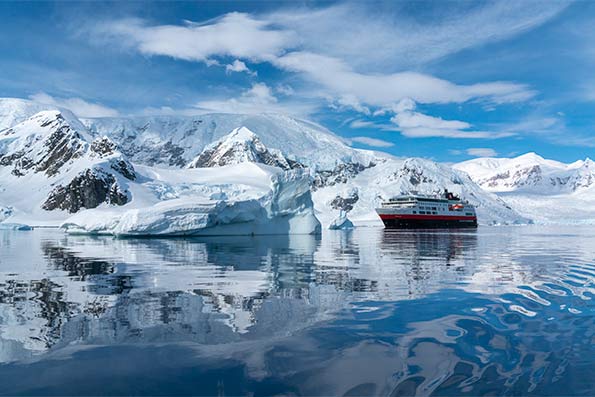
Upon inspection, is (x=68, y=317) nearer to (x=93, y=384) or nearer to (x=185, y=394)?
(x=93, y=384)

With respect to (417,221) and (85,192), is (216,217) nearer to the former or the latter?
(417,221)

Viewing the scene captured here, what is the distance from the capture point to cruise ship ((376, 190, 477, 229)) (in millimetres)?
99500

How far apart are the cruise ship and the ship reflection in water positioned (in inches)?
3433

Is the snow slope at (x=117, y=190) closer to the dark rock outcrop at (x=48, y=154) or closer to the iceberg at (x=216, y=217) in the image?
the iceberg at (x=216, y=217)

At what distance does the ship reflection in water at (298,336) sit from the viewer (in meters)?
5.42

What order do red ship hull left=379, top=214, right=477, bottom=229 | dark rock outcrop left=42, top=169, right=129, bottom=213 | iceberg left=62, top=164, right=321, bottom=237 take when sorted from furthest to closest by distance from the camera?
dark rock outcrop left=42, top=169, right=129, bottom=213 < red ship hull left=379, top=214, right=477, bottom=229 < iceberg left=62, top=164, right=321, bottom=237

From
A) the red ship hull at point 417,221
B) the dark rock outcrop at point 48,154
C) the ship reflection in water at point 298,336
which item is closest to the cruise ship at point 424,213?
the red ship hull at point 417,221

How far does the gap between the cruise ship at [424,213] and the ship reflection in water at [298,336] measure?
286 feet

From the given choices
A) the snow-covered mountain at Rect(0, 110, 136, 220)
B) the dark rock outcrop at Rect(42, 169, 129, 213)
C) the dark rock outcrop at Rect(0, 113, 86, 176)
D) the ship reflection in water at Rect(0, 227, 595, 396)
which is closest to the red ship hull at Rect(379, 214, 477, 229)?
the ship reflection in water at Rect(0, 227, 595, 396)

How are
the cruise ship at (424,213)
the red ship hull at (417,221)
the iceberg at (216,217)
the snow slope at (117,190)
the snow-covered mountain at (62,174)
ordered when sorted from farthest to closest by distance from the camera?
the snow-covered mountain at (62,174) < the cruise ship at (424,213) < the red ship hull at (417,221) < the snow slope at (117,190) < the iceberg at (216,217)

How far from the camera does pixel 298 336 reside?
7.25m

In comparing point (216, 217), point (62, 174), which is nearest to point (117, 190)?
point (62, 174)

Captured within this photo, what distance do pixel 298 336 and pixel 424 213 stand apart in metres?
99.0

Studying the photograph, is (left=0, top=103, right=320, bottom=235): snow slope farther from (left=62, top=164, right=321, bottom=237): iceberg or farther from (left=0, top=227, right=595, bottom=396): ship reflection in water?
(left=0, top=227, right=595, bottom=396): ship reflection in water
